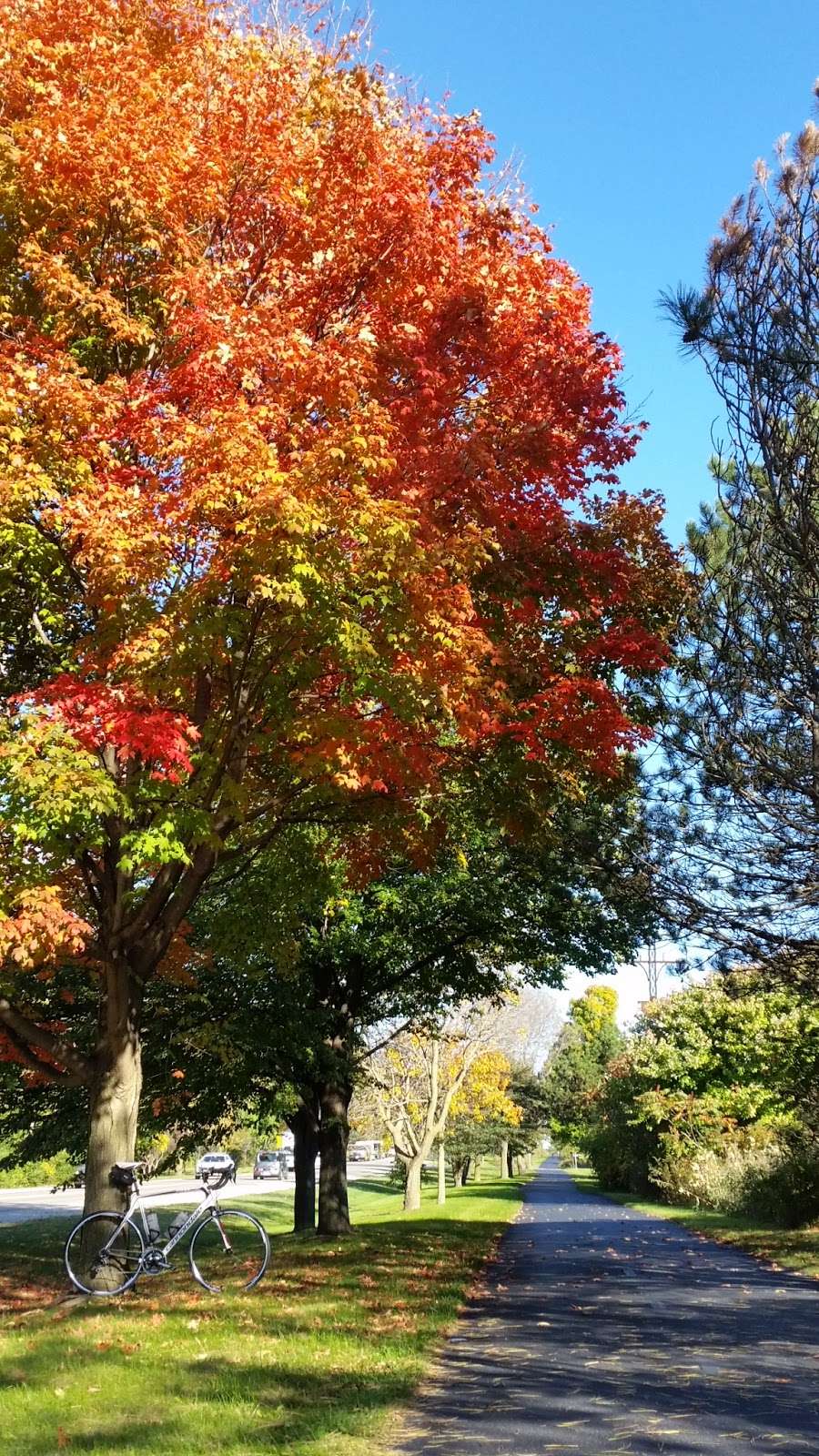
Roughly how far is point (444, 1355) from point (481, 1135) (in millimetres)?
45725

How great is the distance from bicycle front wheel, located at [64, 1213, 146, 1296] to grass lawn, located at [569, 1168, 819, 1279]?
801 cm

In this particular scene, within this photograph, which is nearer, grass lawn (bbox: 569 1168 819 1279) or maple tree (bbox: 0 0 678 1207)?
maple tree (bbox: 0 0 678 1207)

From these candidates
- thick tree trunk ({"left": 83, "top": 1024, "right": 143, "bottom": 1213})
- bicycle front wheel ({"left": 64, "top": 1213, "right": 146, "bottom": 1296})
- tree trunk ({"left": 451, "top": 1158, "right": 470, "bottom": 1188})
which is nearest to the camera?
bicycle front wheel ({"left": 64, "top": 1213, "right": 146, "bottom": 1296})

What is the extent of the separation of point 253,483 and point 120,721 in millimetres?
2133

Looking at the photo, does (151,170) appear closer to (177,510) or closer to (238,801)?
(177,510)

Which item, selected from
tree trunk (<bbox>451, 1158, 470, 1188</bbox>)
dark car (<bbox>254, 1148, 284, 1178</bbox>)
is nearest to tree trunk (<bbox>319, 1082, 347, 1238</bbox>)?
tree trunk (<bbox>451, 1158, 470, 1188</bbox>)

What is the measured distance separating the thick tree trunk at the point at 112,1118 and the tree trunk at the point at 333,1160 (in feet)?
26.5

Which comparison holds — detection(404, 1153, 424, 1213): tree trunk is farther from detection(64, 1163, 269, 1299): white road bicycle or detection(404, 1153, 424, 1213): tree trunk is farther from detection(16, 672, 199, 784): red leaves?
detection(16, 672, 199, 784): red leaves

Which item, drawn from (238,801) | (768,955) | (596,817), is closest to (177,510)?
(238,801)

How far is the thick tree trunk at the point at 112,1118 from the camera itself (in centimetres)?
1041

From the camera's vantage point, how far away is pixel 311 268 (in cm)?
1023

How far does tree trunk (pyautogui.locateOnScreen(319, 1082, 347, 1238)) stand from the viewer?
1816 cm

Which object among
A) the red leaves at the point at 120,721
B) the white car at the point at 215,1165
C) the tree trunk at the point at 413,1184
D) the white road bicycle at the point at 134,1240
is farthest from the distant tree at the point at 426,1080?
the red leaves at the point at 120,721

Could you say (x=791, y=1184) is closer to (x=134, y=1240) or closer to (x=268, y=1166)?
(x=134, y=1240)
